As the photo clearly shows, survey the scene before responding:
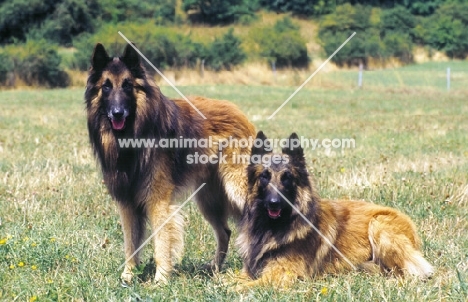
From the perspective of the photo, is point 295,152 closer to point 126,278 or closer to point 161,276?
point 161,276

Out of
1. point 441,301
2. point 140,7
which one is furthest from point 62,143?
point 140,7

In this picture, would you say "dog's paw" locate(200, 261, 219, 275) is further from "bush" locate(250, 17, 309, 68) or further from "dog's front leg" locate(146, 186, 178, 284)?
"bush" locate(250, 17, 309, 68)

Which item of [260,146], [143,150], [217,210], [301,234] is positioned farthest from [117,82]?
[301,234]

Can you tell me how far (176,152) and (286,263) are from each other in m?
1.48

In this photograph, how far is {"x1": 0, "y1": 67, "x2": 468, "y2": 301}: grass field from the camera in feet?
16.1

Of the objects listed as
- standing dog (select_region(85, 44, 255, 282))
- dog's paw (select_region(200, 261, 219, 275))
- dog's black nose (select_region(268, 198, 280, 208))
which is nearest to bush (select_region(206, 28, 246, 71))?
standing dog (select_region(85, 44, 255, 282))

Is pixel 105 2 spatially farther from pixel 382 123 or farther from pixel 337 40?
pixel 382 123

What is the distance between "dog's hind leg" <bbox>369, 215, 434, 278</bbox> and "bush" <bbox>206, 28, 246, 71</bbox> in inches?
1297

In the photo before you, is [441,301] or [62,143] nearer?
[441,301]

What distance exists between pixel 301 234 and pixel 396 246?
→ 36.5 inches

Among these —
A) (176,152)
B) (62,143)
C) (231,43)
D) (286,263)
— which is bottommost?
(231,43)

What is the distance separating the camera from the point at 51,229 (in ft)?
21.4

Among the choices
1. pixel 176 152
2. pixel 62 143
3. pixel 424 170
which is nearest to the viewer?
pixel 176 152

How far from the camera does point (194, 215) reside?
7477 mm
